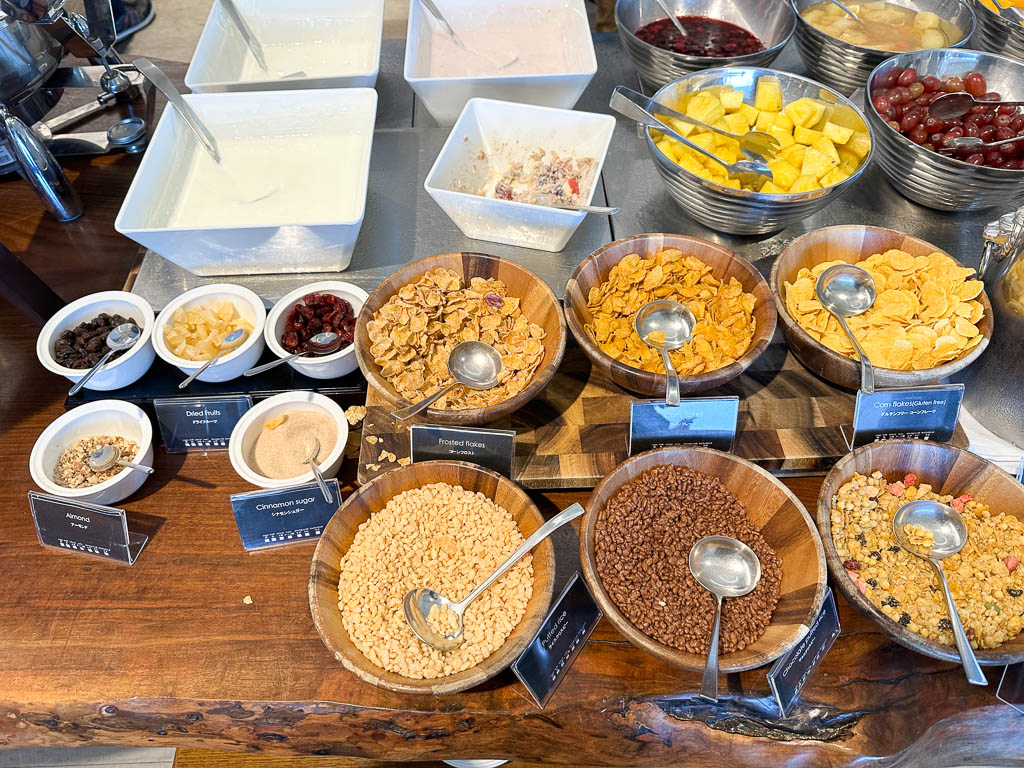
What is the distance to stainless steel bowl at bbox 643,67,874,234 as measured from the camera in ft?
4.50

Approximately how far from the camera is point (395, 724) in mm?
1076

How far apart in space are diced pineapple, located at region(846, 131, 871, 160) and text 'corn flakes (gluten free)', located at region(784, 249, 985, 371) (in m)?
0.30

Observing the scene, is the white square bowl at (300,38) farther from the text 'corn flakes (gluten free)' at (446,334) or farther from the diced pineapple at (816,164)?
the diced pineapple at (816,164)

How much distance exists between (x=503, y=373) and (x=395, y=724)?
0.61 m

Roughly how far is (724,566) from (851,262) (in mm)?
726

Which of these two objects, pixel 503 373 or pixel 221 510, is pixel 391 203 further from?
pixel 221 510

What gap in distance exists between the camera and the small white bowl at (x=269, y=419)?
1196 mm

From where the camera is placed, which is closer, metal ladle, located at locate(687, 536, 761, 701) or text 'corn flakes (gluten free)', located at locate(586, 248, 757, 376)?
metal ladle, located at locate(687, 536, 761, 701)

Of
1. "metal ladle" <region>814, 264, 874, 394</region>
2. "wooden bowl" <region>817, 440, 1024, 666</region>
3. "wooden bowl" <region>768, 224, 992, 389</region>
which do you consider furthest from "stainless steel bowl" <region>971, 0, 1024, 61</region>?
"wooden bowl" <region>817, 440, 1024, 666</region>

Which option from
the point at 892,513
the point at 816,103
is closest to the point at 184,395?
the point at 892,513

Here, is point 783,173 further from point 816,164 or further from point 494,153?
point 494,153

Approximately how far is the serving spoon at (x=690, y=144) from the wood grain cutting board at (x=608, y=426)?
418 millimetres

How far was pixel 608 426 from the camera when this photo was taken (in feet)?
4.25

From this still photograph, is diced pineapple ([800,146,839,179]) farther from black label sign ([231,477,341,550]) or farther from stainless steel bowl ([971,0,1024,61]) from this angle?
black label sign ([231,477,341,550])
